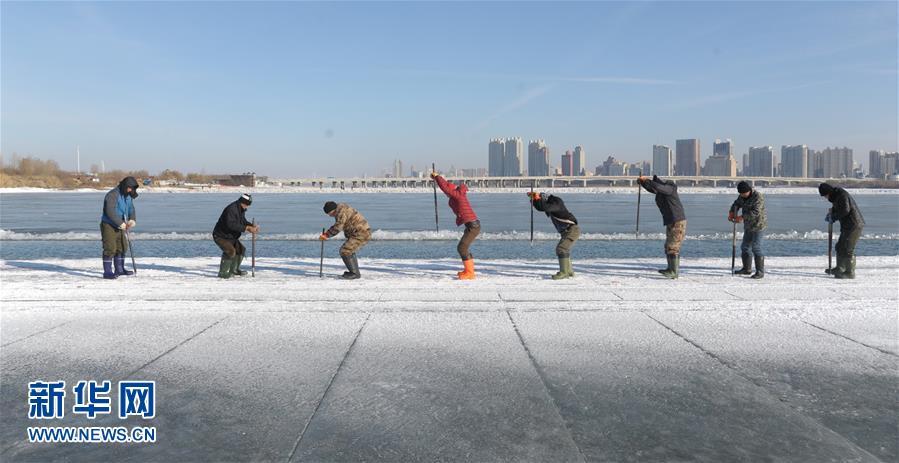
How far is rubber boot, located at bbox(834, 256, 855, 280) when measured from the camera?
34.7 feet

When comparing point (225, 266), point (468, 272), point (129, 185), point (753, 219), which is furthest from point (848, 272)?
point (129, 185)

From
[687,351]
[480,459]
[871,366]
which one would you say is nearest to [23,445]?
[480,459]

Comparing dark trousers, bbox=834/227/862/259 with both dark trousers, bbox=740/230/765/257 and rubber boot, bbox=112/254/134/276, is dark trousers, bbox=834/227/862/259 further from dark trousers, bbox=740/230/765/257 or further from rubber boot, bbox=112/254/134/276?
rubber boot, bbox=112/254/134/276

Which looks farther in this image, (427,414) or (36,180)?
(36,180)

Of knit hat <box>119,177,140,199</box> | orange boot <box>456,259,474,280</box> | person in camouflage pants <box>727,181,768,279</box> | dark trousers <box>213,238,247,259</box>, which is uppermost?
knit hat <box>119,177,140,199</box>

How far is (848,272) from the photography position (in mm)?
10633

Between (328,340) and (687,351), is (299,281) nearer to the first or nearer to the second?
(328,340)

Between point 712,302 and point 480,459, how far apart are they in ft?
20.0

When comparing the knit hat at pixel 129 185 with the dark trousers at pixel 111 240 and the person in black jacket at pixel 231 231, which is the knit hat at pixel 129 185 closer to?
the dark trousers at pixel 111 240

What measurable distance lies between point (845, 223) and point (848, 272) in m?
0.98

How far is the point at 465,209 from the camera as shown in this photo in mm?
10703

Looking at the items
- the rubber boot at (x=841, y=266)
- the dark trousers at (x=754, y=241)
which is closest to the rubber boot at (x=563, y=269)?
the dark trousers at (x=754, y=241)

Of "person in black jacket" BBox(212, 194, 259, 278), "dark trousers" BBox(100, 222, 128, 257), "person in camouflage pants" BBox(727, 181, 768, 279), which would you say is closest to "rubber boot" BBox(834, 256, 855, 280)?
→ "person in camouflage pants" BBox(727, 181, 768, 279)

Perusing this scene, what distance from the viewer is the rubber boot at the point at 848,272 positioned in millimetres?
10562
